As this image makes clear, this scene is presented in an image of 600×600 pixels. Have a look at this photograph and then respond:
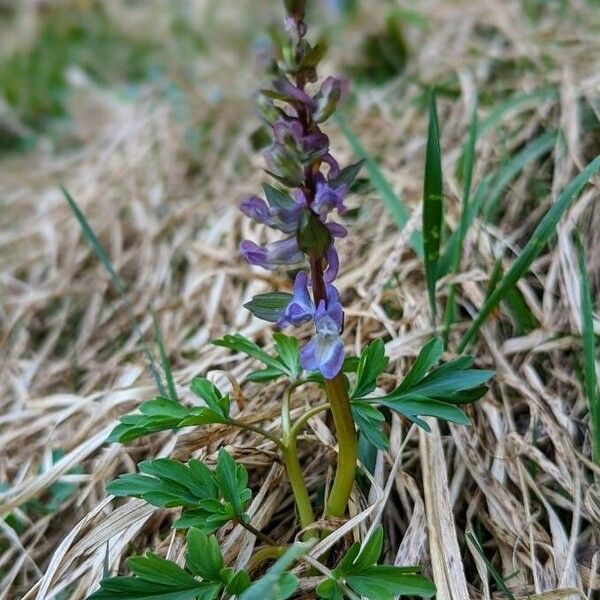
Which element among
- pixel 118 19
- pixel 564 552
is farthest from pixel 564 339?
pixel 118 19

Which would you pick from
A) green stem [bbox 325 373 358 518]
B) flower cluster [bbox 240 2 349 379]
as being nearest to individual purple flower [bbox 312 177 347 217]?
flower cluster [bbox 240 2 349 379]

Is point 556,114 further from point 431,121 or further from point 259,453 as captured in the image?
point 259,453

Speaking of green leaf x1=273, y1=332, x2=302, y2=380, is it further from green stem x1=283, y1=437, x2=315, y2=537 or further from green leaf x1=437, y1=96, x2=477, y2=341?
green leaf x1=437, y1=96, x2=477, y2=341

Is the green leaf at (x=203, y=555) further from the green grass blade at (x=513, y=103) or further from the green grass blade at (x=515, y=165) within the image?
the green grass blade at (x=513, y=103)

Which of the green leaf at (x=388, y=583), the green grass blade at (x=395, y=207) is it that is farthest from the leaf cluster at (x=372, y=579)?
the green grass blade at (x=395, y=207)

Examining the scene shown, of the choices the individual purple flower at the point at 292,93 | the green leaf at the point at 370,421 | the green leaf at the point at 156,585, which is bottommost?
the green leaf at the point at 156,585

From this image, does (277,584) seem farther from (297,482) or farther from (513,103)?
(513,103)
